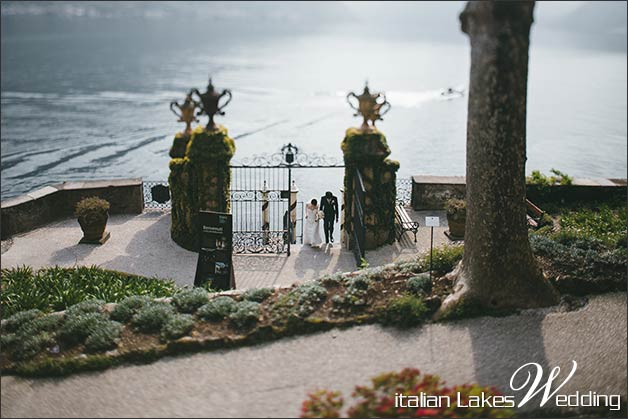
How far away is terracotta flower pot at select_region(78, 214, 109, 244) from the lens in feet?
55.9

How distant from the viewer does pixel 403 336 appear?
955cm

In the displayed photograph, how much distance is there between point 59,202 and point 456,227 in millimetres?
10830

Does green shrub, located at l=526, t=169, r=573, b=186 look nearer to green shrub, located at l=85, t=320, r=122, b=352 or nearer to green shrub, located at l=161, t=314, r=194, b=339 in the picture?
green shrub, located at l=161, t=314, r=194, b=339

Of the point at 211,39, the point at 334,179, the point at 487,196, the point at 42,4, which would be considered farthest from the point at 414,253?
the point at 42,4

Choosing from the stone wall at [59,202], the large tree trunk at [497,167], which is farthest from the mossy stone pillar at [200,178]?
the large tree trunk at [497,167]

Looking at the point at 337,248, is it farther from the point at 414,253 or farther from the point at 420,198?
the point at 420,198

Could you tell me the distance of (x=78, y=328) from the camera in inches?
382

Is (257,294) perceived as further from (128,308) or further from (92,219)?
(92,219)

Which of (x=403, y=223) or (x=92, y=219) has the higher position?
(x=92, y=219)

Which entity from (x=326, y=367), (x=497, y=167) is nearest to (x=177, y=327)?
(x=326, y=367)

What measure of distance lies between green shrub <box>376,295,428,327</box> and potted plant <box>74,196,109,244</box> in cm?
954

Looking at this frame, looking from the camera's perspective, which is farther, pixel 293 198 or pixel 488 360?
pixel 293 198

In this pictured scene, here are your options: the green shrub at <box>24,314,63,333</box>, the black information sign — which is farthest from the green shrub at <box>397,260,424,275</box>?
the green shrub at <box>24,314,63,333</box>

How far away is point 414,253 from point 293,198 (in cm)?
380
